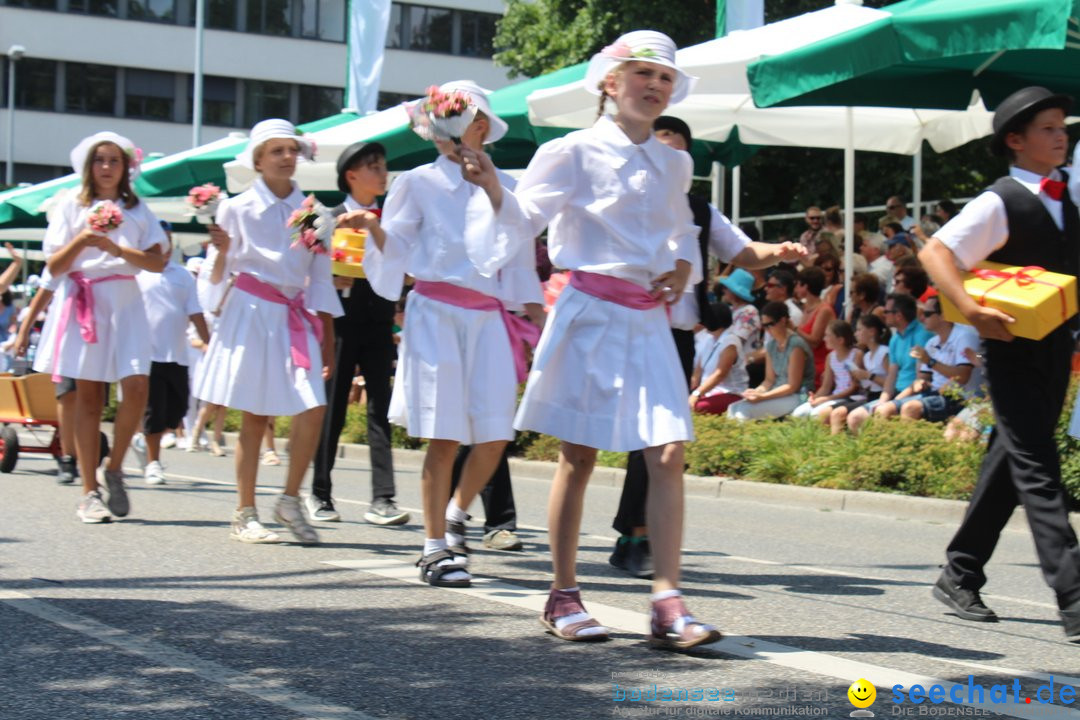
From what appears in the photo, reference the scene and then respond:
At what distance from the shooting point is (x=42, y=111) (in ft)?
178

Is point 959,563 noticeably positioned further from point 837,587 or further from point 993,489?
point 837,587

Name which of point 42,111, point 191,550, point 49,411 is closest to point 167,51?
point 42,111

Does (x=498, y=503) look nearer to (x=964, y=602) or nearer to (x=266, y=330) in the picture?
(x=266, y=330)

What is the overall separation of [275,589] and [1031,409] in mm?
3063

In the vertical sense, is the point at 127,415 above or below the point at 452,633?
above

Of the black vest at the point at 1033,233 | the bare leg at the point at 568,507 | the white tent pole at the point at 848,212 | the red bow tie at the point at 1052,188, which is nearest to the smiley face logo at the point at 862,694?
the bare leg at the point at 568,507

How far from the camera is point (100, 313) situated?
29.9ft

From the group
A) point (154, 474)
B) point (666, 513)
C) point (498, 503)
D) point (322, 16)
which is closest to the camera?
point (666, 513)

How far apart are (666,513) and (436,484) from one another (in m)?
1.57

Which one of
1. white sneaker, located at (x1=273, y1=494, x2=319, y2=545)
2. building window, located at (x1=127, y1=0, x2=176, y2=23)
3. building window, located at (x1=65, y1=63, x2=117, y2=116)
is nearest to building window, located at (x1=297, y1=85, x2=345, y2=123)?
building window, located at (x1=127, y1=0, x2=176, y2=23)

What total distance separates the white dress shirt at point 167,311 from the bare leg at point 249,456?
505cm

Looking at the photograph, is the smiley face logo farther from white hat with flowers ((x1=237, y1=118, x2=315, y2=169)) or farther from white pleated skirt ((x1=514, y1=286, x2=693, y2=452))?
white hat with flowers ((x1=237, y1=118, x2=315, y2=169))

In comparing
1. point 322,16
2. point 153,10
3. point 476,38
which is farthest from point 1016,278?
point 476,38

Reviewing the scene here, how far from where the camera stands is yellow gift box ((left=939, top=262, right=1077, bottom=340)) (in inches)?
227
